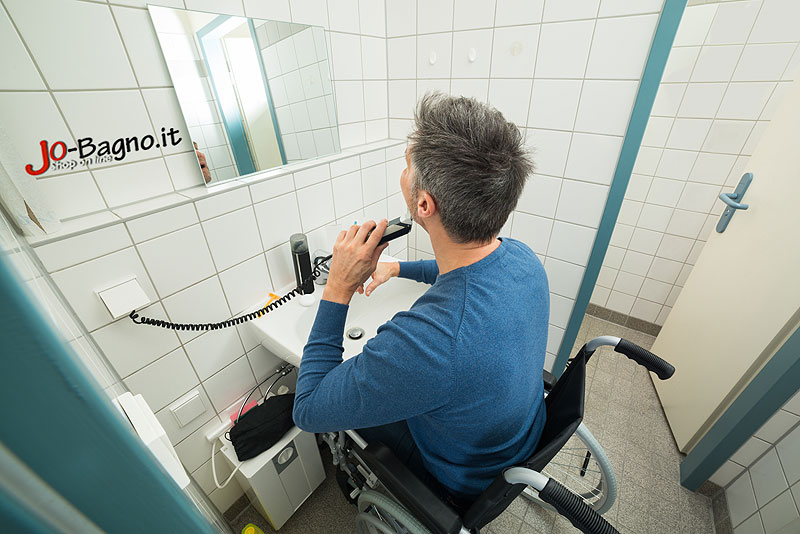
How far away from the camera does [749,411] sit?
3.69ft

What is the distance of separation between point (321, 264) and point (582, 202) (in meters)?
1.10

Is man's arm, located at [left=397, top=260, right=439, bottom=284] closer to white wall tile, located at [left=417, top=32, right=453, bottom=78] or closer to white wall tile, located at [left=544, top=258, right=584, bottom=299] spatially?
white wall tile, located at [left=544, top=258, right=584, bottom=299]

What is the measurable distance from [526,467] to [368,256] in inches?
23.3

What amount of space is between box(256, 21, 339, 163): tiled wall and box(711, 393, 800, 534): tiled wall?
187cm

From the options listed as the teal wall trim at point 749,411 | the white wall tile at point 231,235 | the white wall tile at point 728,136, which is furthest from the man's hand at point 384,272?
the white wall tile at point 728,136

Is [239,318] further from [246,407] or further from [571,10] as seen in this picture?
[571,10]

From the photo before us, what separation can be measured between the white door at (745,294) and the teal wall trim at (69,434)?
5.47 feet

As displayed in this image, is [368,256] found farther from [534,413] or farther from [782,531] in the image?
[782,531]

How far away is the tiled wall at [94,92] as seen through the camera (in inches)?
27.1

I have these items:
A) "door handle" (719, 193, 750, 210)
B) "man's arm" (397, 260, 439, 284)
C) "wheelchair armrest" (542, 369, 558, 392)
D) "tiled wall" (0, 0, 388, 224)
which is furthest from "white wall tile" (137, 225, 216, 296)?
"door handle" (719, 193, 750, 210)

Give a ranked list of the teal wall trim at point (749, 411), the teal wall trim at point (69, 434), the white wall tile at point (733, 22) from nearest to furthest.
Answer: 1. the teal wall trim at point (69, 434)
2. the teal wall trim at point (749, 411)
3. the white wall tile at point (733, 22)

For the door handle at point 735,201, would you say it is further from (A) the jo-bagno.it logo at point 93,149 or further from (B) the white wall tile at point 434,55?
(A) the jo-bagno.it logo at point 93,149

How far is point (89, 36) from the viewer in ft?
2.46

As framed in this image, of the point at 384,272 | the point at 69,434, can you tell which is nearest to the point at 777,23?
the point at 384,272
